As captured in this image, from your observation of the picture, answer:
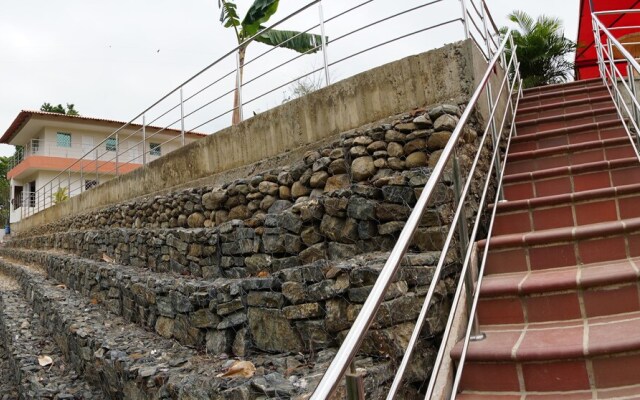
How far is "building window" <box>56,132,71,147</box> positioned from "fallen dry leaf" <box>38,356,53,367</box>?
68.3ft

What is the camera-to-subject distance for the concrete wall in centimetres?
351

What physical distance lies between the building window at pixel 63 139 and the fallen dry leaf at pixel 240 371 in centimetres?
2452

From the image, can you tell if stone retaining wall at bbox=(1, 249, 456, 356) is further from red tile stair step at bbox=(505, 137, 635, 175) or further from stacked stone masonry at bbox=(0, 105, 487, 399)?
red tile stair step at bbox=(505, 137, 635, 175)

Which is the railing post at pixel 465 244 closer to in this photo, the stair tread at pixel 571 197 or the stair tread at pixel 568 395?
the stair tread at pixel 568 395

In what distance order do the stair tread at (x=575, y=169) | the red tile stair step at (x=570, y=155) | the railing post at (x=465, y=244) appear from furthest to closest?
the red tile stair step at (x=570, y=155) < the stair tread at (x=575, y=169) < the railing post at (x=465, y=244)

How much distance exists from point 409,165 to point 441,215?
572mm

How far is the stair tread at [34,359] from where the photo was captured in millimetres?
4754

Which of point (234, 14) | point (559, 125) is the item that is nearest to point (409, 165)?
point (559, 125)

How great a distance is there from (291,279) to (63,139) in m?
24.7

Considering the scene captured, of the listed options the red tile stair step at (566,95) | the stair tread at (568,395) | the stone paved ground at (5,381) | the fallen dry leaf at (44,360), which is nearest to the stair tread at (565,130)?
the red tile stair step at (566,95)

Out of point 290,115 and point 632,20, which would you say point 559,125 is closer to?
point 290,115

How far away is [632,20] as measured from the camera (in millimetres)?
8016

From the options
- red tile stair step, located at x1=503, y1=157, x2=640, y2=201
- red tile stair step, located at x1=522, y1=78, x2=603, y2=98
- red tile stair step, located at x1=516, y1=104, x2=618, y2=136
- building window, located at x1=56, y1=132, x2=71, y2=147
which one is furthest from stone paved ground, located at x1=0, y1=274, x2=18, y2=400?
building window, located at x1=56, y1=132, x2=71, y2=147

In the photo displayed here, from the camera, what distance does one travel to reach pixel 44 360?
5.72 m
